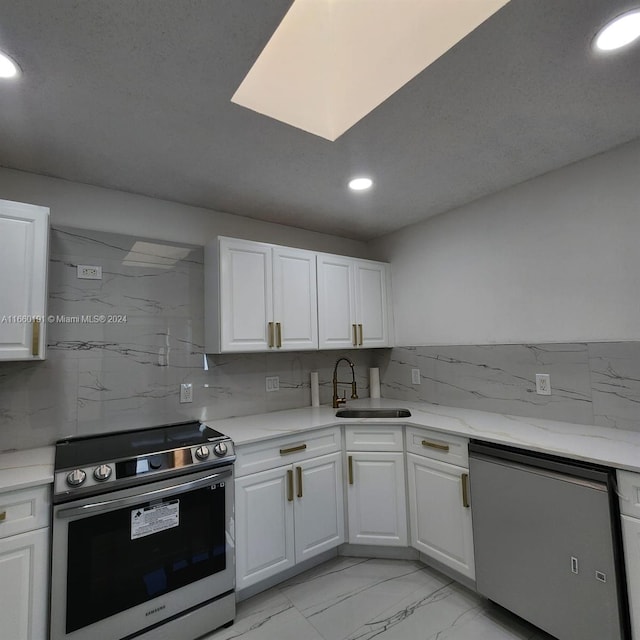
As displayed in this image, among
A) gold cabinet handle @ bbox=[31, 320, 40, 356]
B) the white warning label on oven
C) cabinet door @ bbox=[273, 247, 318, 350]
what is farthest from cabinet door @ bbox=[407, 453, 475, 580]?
gold cabinet handle @ bbox=[31, 320, 40, 356]

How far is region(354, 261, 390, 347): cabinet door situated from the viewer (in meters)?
3.12

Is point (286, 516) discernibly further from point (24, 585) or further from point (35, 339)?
point (35, 339)

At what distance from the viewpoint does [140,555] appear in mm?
1690

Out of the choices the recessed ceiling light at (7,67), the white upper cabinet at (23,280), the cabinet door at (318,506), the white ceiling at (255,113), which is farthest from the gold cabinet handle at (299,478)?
the recessed ceiling light at (7,67)

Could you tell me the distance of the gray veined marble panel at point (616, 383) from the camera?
190 centimetres

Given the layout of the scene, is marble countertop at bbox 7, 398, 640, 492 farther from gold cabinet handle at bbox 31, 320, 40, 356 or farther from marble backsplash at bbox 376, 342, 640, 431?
gold cabinet handle at bbox 31, 320, 40, 356

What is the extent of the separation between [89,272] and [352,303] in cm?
188

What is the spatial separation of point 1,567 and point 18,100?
1.86 m

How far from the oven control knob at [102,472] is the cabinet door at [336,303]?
1595mm

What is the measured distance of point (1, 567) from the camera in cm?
143

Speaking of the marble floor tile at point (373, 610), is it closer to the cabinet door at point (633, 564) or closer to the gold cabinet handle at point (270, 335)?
the cabinet door at point (633, 564)

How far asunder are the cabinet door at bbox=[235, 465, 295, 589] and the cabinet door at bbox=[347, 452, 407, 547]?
467mm

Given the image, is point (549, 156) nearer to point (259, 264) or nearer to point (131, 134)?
point (259, 264)

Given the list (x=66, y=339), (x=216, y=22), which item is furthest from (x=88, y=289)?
(x=216, y=22)
